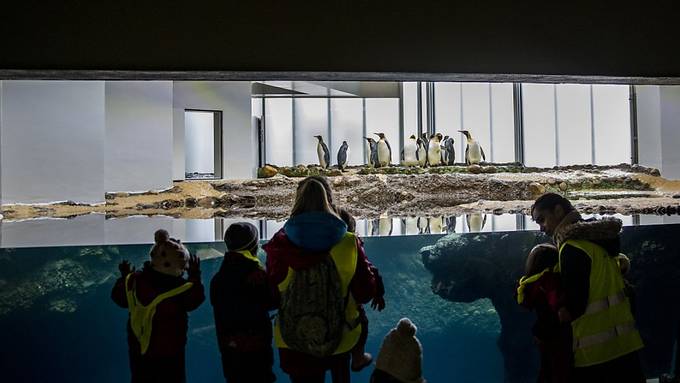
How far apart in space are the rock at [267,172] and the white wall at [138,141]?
0.60 m

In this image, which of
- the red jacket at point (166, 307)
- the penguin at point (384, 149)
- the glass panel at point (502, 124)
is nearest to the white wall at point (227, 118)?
the red jacket at point (166, 307)

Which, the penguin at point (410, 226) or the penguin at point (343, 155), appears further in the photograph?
the penguin at point (410, 226)

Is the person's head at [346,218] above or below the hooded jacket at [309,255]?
above

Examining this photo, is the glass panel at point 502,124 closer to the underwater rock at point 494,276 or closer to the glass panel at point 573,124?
the glass panel at point 573,124

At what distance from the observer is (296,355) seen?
116 inches

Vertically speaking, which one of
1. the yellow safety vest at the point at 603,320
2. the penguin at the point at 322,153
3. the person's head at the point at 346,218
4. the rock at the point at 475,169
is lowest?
the yellow safety vest at the point at 603,320

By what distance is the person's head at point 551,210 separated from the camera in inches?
134

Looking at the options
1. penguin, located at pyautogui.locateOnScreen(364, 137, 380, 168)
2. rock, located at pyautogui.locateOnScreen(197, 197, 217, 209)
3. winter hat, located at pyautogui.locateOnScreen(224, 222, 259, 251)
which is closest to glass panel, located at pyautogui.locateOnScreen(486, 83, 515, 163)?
penguin, located at pyautogui.locateOnScreen(364, 137, 380, 168)

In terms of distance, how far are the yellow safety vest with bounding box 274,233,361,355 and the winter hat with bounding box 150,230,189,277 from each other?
A: 70 centimetres

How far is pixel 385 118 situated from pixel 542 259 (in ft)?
4.89

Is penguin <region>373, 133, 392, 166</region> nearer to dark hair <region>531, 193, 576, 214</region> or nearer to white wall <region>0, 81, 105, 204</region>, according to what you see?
dark hair <region>531, 193, 576, 214</region>

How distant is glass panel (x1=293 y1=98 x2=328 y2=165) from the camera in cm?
367

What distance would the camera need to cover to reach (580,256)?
3062 millimetres

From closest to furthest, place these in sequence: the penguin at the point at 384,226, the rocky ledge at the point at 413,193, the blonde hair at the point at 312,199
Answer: the blonde hair at the point at 312,199 → the rocky ledge at the point at 413,193 → the penguin at the point at 384,226
